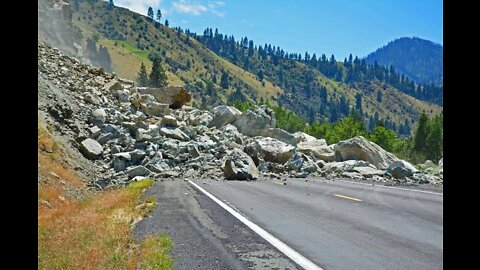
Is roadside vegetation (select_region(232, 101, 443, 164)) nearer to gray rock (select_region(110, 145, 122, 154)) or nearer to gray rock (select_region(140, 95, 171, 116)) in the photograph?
gray rock (select_region(140, 95, 171, 116))

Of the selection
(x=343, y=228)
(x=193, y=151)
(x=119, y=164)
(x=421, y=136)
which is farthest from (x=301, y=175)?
(x=421, y=136)

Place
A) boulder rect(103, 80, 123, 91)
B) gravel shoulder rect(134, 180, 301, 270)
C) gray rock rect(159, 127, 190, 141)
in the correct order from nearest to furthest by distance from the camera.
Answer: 1. gravel shoulder rect(134, 180, 301, 270)
2. gray rock rect(159, 127, 190, 141)
3. boulder rect(103, 80, 123, 91)

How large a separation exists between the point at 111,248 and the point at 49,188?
1645cm

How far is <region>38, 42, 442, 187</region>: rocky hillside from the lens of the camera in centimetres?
3155

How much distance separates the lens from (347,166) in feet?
117

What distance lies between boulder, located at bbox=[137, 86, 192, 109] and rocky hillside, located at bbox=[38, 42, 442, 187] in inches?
152

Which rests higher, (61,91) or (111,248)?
(61,91)

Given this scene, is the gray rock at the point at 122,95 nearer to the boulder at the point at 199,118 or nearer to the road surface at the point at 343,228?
the boulder at the point at 199,118

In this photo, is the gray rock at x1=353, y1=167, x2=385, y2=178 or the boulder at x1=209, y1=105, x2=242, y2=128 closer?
the gray rock at x1=353, y1=167, x2=385, y2=178

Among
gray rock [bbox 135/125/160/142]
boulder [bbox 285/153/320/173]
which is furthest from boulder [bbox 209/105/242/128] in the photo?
boulder [bbox 285/153/320/173]

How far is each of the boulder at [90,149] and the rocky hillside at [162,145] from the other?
3.1 inches
